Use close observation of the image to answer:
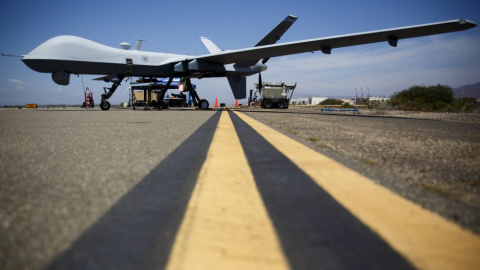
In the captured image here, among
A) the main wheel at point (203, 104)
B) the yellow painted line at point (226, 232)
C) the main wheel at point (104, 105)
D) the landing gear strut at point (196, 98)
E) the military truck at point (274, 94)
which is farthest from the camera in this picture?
the military truck at point (274, 94)

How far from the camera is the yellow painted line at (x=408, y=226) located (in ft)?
2.83

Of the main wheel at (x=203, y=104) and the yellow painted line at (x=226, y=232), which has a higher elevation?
the main wheel at (x=203, y=104)

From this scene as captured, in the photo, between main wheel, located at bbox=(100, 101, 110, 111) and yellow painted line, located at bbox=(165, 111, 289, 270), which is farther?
main wheel, located at bbox=(100, 101, 110, 111)

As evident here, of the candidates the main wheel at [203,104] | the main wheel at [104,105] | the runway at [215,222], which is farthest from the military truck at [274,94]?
the runway at [215,222]

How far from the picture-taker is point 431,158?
2.57m

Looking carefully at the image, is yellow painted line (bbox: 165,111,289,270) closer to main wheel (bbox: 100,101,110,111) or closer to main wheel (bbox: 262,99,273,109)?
main wheel (bbox: 100,101,110,111)

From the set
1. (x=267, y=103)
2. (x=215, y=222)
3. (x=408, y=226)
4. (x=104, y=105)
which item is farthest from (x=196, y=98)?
(x=408, y=226)

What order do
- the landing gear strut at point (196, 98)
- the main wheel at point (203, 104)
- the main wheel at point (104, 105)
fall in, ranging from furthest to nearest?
the main wheel at point (203, 104)
the landing gear strut at point (196, 98)
the main wheel at point (104, 105)

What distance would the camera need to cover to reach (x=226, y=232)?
100 cm

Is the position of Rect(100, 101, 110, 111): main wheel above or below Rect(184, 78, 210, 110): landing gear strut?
below

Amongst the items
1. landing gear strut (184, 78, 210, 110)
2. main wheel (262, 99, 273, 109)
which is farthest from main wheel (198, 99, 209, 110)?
main wheel (262, 99, 273, 109)

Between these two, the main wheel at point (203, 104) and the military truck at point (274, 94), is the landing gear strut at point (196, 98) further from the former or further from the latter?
the military truck at point (274, 94)

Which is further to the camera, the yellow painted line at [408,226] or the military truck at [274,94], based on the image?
the military truck at [274,94]

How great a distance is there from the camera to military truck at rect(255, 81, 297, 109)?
78.5 ft
